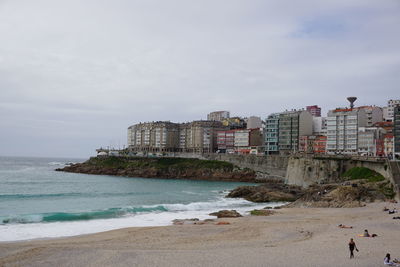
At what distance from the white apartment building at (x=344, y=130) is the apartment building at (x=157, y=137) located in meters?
76.8

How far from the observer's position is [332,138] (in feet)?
347

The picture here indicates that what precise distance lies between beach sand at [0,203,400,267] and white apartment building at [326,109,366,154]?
73.0 meters

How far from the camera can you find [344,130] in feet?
340

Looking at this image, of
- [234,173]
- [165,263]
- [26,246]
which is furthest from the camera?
[234,173]

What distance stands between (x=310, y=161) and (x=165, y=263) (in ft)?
183

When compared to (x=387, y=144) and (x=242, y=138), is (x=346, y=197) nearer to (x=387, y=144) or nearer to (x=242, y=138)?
(x=387, y=144)

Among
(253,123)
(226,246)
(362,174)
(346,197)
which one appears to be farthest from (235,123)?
(226,246)

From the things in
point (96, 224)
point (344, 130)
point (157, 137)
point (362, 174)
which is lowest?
point (96, 224)

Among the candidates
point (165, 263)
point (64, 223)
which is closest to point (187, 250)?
point (165, 263)

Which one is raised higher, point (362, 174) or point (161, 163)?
point (362, 174)

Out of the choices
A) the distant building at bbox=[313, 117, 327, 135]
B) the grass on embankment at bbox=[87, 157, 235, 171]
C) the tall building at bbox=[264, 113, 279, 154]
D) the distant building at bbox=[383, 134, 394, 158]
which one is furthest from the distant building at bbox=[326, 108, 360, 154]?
the grass on embankment at bbox=[87, 157, 235, 171]

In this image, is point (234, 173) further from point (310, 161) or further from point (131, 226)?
point (131, 226)

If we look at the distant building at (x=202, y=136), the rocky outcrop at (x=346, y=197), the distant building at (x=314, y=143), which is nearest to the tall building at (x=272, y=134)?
the distant building at (x=314, y=143)

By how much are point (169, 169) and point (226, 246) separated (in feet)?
275
